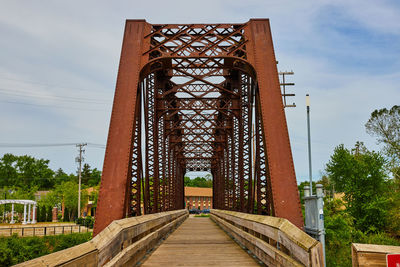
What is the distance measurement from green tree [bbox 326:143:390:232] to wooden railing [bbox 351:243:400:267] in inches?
1345

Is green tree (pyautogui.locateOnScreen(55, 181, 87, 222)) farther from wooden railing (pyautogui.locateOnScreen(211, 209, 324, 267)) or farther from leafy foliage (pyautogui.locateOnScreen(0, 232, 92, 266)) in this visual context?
wooden railing (pyautogui.locateOnScreen(211, 209, 324, 267))

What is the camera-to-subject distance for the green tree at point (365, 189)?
3356 cm

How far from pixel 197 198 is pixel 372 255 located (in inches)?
4224

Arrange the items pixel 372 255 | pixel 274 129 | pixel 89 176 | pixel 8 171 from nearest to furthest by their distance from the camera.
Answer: pixel 372 255, pixel 274 129, pixel 8 171, pixel 89 176


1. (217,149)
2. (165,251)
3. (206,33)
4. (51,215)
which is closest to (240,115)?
(206,33)

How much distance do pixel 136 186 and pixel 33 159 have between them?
109m

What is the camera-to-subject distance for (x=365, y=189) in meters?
35.5

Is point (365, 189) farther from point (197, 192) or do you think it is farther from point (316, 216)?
point (197, 192)

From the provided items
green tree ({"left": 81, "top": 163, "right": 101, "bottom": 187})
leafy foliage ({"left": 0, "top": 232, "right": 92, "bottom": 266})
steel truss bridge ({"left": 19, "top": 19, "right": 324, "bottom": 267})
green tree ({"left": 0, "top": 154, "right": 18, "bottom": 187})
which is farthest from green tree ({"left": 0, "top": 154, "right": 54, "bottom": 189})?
steel truss bridge ({"left": 19, "top": 19, "right": 324, "bottom": 267})

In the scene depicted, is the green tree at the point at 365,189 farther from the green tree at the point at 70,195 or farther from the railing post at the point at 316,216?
the green tree at the point at 70,195

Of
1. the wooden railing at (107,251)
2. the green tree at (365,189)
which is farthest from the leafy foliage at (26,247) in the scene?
the green tree at (365,189)

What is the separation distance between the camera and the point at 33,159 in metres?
111

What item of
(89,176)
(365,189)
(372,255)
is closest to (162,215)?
(372,255)

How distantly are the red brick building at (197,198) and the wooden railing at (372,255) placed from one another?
103 metres
